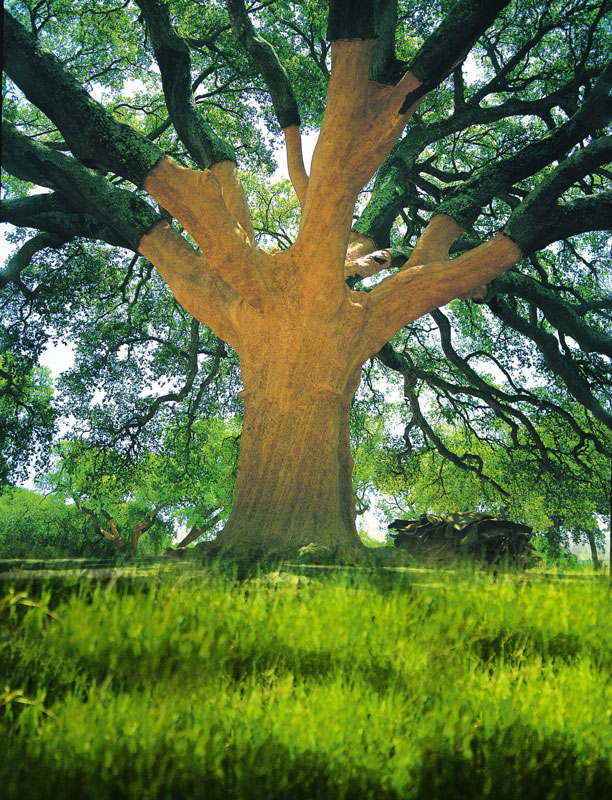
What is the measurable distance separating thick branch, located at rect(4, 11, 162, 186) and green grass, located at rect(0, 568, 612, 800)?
5.74 m

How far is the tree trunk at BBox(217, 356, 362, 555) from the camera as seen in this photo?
668cm

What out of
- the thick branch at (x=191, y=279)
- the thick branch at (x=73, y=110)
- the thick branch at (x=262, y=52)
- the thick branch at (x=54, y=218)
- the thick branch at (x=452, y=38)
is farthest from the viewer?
→ the thick branch at (x=54, y=218)

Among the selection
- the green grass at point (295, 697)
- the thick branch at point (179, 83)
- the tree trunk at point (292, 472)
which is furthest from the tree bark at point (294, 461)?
the thick branch at point (179, 83)

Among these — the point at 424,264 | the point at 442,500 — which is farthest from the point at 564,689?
the point at 442,500

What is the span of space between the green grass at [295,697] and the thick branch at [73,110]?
574cm

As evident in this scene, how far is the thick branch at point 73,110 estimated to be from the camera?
7.19 m

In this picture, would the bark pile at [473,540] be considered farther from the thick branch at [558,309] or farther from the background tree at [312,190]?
the thick branch at [558,309]

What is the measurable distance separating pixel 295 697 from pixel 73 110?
737cm

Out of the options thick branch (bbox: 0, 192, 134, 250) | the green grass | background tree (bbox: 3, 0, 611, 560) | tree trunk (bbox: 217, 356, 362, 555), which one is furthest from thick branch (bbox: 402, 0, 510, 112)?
the green grass

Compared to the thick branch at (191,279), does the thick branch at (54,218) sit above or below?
above

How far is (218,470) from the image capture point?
65.9 feet

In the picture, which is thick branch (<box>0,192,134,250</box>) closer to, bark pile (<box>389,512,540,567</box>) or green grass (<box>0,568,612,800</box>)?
bark pile (<box>389,512,540,567</box>)

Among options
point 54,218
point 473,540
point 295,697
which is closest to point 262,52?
point 54,218

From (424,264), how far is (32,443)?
382 inches
